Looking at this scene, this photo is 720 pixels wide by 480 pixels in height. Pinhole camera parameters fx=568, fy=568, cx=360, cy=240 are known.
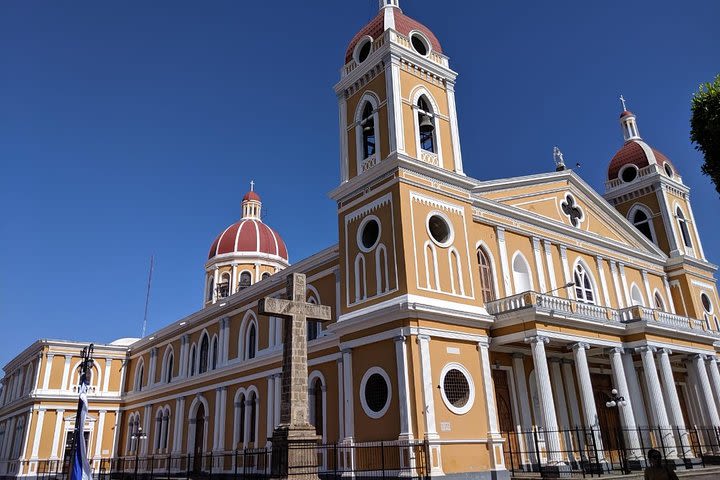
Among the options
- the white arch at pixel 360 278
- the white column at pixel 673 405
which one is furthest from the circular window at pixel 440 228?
the white column at pixel 673 405

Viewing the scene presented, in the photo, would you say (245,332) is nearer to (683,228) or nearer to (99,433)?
(99,433)

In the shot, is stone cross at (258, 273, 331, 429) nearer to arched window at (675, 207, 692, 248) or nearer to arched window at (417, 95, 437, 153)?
arched window at (417, 95, 437, 153)

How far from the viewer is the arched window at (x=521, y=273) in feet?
75.5

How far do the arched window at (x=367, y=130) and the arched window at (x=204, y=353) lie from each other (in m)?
17.2

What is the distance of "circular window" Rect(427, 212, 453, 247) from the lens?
788 inches

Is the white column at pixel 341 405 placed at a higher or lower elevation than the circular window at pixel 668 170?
lower

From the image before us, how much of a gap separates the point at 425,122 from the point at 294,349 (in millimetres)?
11876

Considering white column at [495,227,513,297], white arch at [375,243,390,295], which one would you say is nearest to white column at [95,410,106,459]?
white arch at [375,243,390,295]

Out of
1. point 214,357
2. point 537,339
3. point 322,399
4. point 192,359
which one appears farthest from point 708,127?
point 192,359

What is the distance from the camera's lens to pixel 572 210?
86.4 ft

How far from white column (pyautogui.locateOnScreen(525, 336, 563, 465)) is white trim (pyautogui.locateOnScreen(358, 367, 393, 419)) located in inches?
188

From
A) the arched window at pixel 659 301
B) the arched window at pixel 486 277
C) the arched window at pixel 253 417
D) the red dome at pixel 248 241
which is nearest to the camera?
the arched window at pixel 486 277

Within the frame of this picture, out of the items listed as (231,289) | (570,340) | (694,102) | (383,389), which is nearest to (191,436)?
(231,289)

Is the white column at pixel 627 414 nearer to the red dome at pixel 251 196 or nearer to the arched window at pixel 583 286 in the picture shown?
the arched window at pixel 583 286
